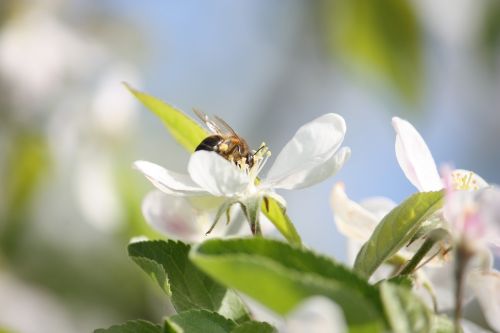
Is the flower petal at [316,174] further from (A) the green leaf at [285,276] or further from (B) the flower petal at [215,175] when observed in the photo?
(A) the green leaf at [285,276]

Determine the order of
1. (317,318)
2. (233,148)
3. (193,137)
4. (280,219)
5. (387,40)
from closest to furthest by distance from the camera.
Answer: (317,318)
(280,219)
(193,137)
(233,148)
(387,40)

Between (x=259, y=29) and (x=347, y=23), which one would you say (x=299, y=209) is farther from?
(x=347, y=23)

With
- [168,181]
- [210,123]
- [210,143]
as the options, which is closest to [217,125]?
[210,123]

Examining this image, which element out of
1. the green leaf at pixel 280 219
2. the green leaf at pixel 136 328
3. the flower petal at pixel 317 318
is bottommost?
the green leaf at pixel 136 328

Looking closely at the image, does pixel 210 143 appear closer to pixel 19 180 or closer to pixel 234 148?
pixel 234 148

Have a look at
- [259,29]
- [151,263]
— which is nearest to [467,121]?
[259,29]

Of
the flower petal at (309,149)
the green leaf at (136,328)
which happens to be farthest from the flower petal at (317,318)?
the flower petal at (309,149)

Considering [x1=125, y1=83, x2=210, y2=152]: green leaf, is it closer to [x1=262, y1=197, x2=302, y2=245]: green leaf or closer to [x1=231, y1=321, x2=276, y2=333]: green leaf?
[x1=262, y1=197, x2=302, y2=245]: green leaf
